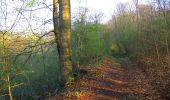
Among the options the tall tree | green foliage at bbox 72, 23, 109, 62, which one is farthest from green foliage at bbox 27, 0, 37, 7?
green foliage at bbox 72, 23, 109, 62

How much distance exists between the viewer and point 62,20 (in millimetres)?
16594

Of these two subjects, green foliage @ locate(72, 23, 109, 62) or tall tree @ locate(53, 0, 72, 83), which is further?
green foliage @ locate(72, 23, 109, 62)

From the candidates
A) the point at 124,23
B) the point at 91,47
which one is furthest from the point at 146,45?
the point at 124,23

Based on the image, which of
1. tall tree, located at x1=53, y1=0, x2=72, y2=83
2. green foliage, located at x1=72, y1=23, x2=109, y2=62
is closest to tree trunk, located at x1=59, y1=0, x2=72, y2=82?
tall tree, located at x1=53, y1=0, x2=72, y2=83

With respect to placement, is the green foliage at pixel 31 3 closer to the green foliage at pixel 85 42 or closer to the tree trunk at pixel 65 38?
the tree trunk at pixel 65 38

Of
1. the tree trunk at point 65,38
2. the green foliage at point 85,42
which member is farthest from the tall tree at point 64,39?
the green foliage at point 85,42

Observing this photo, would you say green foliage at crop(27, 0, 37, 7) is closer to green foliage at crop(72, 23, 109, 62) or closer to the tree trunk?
the tree trunk

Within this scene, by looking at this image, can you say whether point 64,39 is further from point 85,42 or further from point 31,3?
point 85,42

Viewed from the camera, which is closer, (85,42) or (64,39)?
(64,39)

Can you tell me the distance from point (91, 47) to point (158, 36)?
14047 millimetres

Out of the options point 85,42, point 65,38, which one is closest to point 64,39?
point 65,38

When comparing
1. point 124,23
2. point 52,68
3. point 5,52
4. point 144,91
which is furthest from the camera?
point 124,23

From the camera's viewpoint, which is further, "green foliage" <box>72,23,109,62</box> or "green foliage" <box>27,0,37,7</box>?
"green foliage" <box>72,23,109,62</box>

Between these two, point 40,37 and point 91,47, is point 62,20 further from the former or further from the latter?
point 91,47
